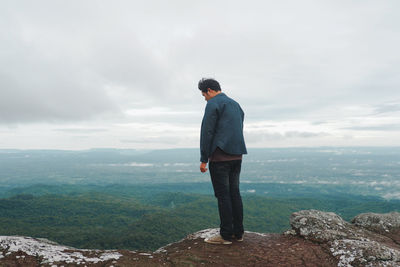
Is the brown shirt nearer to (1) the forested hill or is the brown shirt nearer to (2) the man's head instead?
(2) the man's head

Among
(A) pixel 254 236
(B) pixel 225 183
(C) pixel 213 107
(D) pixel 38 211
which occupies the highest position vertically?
(C) pixel 213 107

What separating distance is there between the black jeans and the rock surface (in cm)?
40

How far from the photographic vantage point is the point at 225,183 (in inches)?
243

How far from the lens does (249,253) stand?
586 centimetres

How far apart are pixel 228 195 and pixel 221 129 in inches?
63.6

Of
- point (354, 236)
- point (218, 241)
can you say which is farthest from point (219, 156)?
point (354, 236)

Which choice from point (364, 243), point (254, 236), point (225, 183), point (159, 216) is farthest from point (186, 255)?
point (159, 216)

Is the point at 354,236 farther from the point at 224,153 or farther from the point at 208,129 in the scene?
the point at 208,129

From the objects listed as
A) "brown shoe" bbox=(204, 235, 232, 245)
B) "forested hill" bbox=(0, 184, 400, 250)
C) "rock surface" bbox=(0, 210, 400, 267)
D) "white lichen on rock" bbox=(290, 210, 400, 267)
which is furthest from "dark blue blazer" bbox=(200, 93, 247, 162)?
"forested hill" bbox=(0, 184, 400, 250)

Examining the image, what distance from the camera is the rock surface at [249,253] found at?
509 cm

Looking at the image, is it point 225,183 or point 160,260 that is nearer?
point 160,260

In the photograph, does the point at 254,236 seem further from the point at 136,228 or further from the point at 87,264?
the point at 136,228

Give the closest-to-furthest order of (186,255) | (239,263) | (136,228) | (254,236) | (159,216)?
(239,263) < (186,255) < (254,236) < (136,228) < (159,216)

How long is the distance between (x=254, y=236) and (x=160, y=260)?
3.09 meters
